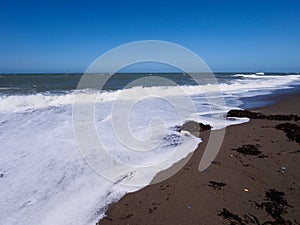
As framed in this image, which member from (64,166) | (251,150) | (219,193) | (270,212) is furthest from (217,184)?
(64,166)

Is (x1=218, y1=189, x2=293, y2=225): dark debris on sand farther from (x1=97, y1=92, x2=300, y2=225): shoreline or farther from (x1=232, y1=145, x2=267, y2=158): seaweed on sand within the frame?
(x1=232, y1=145, x2=267, y2=158): seaweed on sand

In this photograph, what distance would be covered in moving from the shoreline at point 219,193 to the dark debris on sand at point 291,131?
96 cm

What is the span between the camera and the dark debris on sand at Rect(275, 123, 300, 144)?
5755mm

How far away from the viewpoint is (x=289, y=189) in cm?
339

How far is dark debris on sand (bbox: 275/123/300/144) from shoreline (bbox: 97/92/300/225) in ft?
3.14

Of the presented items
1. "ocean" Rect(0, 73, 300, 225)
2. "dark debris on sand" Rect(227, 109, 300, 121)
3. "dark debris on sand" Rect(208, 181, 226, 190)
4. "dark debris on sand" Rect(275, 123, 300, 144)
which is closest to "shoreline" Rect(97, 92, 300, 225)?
"dark debris on sand" Rect(208, 181, 226, 190)

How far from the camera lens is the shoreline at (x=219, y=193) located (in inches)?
111

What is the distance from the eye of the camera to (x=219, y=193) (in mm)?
3281

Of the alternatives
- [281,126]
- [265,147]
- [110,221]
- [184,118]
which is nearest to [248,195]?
[110,221]

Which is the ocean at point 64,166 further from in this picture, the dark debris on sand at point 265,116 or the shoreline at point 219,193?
the dark debris on sand at point 265,116

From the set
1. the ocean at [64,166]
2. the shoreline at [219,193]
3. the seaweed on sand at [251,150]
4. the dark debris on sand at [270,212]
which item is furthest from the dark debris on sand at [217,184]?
the seaweed on sand at [251,150]

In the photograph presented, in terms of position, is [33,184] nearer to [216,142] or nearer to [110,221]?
[110,221]

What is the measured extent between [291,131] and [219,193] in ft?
13.0

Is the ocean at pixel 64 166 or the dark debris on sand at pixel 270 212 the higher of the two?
the dark debris on sand at pixel 270 212
